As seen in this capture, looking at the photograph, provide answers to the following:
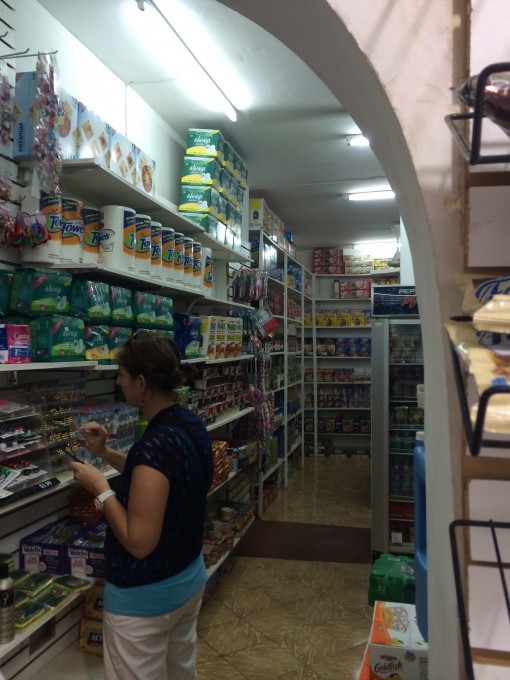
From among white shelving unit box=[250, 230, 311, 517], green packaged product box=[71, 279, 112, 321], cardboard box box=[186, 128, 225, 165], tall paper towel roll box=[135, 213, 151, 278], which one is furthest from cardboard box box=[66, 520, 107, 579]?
white shelving unit box=[250, 230, 311, 517]

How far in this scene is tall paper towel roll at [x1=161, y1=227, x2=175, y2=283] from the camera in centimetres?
325

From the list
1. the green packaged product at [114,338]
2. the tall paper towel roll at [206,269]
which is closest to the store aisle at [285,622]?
the green packaged product at [114,338]

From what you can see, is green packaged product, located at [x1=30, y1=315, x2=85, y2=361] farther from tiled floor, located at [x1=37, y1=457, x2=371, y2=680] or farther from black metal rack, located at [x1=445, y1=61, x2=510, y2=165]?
black metal rack, located at [x1=445, y1=61, x2=510, y2=165]

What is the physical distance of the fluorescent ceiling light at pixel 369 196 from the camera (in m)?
6.57

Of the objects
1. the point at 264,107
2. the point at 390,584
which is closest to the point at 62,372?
Answer: the point at 390,584

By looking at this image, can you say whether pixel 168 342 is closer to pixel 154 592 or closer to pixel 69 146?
pixel 154 592

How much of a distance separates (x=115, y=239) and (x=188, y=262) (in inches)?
36.7

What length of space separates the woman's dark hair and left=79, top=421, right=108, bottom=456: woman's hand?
0.39m

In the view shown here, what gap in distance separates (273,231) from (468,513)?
642cm

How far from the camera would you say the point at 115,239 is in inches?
106

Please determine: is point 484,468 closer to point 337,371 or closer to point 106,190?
point 106,190

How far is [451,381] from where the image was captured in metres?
0.79

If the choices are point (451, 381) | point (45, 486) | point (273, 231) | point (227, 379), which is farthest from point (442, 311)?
point (273, 231)

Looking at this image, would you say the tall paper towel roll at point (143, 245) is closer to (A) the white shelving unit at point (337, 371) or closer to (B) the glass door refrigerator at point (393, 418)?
(B) the glass door refrigerator at point (393, 418)
